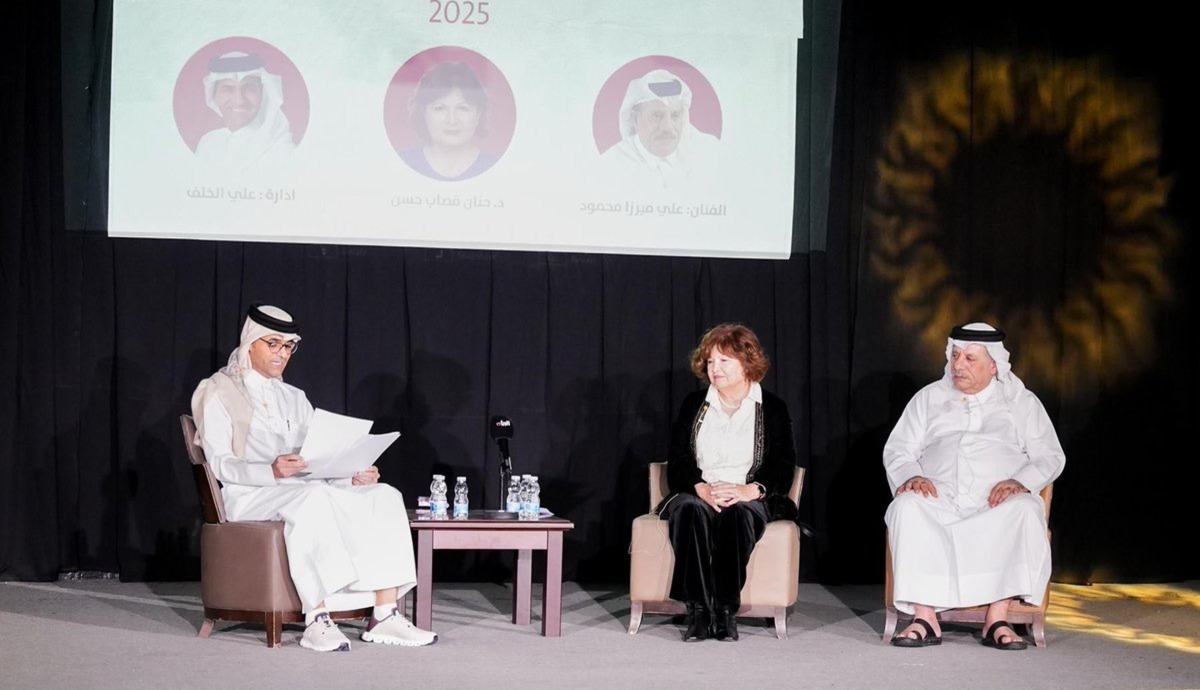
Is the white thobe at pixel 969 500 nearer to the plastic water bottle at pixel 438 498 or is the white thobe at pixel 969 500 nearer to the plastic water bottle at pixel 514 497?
the plastic water bottle at pixel 514 497

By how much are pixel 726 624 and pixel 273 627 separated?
4.84ft

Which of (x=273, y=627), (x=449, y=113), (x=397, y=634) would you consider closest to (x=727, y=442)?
(x=397, y=634)

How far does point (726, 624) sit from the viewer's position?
4492mm

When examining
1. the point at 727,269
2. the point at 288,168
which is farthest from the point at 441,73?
the point at 727,269

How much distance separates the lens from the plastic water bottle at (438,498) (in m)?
4.60

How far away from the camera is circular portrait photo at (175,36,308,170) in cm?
536

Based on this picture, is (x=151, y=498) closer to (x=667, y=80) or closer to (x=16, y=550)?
(x=16, y=550)

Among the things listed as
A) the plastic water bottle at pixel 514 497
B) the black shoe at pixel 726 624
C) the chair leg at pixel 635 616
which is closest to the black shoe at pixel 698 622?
the black shoe at pixel 726 624

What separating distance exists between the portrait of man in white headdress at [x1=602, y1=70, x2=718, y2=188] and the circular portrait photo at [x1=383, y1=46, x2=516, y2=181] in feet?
1.57

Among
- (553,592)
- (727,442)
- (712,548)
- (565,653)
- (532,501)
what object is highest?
(727,442)

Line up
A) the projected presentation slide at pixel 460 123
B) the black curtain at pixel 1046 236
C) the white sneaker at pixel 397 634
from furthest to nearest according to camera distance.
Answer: the black curtain at pixel 1046 236
the projected presentation slide at pixel 460 123
the white sneaker at pixel 397 634

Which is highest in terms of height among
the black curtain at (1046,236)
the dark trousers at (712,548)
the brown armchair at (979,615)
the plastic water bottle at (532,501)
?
the black curtain at (1046,236)

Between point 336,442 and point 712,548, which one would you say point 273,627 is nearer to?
point 336,442

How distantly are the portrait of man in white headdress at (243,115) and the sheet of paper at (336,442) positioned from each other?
1555mm
